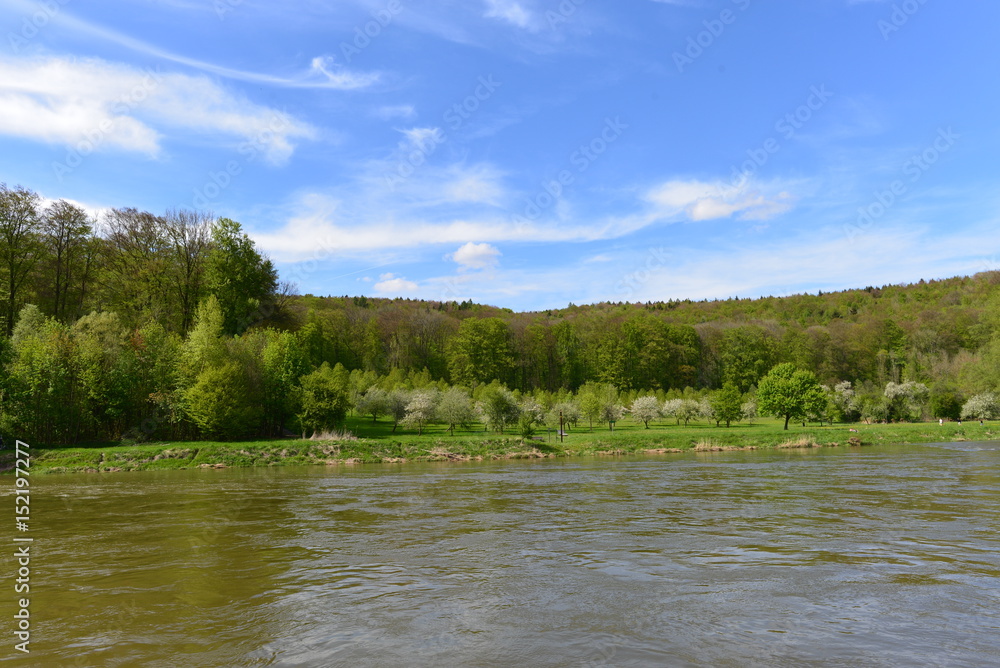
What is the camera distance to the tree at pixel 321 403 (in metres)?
49.5

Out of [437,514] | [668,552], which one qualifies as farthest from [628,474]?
[668,552]

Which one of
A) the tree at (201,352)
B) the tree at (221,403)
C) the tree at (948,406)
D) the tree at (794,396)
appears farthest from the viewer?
the tree at (948,406)

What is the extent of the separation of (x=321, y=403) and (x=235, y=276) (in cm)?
1918

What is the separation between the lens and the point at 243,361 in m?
49.6

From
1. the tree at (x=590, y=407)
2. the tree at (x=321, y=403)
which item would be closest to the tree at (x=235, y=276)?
the tree at (x=321, y=403)

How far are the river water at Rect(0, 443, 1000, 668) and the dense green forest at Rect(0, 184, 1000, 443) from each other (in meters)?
25.2

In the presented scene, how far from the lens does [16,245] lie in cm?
4953

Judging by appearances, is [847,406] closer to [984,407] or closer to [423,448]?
[984,407]

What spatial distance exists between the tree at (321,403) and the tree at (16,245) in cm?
2474

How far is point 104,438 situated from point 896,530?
50.4 m

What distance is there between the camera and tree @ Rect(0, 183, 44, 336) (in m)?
48.9

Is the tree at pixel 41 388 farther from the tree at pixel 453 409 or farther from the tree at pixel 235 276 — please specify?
the tree at pixel 453 409

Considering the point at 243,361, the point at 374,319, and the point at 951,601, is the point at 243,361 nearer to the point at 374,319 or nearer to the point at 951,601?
the point at 951,601

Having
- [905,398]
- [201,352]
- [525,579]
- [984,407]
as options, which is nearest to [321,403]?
[201,352]
